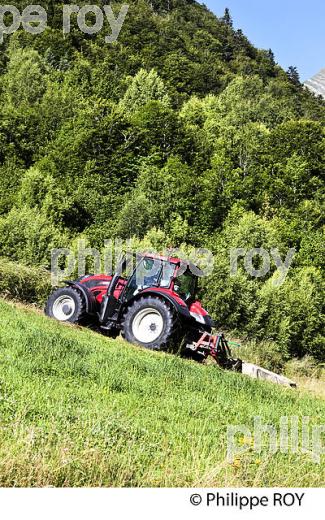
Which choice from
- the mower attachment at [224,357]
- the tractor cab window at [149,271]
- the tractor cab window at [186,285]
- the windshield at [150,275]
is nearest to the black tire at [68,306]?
the windshield at [150,275]

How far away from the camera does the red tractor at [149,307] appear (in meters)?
12.3

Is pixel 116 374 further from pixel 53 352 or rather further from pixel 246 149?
pixel 246 149

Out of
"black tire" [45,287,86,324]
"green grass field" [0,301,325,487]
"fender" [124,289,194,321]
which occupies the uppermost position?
"fender" [124,289,194,321]

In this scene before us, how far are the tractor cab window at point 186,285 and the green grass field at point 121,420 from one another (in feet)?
15.3

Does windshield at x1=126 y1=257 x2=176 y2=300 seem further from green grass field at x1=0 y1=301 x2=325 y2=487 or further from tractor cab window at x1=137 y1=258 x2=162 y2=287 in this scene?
green grass field at x1=0 y1=301 x2=325 y2=487

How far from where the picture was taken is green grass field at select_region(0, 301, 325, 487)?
13.0ft

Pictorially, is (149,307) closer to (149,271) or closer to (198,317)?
(149,271)

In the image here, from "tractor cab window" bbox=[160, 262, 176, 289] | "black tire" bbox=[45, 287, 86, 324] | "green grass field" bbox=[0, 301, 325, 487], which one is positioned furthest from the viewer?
"black tire" bbox=[45, 287, 86, 324]

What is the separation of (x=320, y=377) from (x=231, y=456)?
1660 centimetres

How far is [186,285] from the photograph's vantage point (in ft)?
45.7

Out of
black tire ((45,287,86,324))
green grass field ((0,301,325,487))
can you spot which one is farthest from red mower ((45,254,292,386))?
green grass field ((0,301,325,487))

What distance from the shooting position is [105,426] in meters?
4.74

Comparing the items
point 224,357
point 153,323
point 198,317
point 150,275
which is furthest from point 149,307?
point 224,357

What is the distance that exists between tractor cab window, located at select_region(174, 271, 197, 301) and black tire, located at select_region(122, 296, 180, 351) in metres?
1.16
